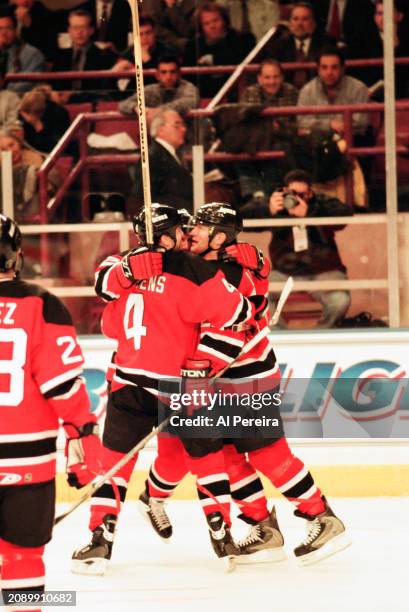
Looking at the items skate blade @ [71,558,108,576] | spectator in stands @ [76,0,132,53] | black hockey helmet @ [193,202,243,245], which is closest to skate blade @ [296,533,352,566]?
skate blade @ [71,558,108,576]

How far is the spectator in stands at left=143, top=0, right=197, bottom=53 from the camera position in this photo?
6.34 m

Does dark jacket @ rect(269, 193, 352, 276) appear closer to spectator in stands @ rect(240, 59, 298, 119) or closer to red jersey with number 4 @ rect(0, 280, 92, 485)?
spectator in stands @ rect(240, 59, 298, 119)

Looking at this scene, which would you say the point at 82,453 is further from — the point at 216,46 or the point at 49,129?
the point at 216,46

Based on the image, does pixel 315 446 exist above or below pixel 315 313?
below

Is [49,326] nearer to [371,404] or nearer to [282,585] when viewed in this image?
[282,585]

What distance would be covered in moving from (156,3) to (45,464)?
4075 mm

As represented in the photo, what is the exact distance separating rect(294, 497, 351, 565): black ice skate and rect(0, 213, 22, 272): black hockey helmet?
171 cm

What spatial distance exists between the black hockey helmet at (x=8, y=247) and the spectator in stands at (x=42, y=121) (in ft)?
10.4

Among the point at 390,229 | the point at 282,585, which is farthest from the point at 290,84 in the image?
the point at 282,585

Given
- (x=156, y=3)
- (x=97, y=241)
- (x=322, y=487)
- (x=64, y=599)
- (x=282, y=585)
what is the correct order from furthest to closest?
(x=156, y=3)
(x=97, y=241)
(x=322, y=487)
(x=282, y=585)
(x=64, y=599)

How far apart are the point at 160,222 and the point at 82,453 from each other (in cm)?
137

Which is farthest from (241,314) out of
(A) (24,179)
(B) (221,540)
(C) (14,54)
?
(C) (14,54)

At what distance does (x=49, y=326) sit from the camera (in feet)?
10.0

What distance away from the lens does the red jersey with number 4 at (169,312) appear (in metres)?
4.22
